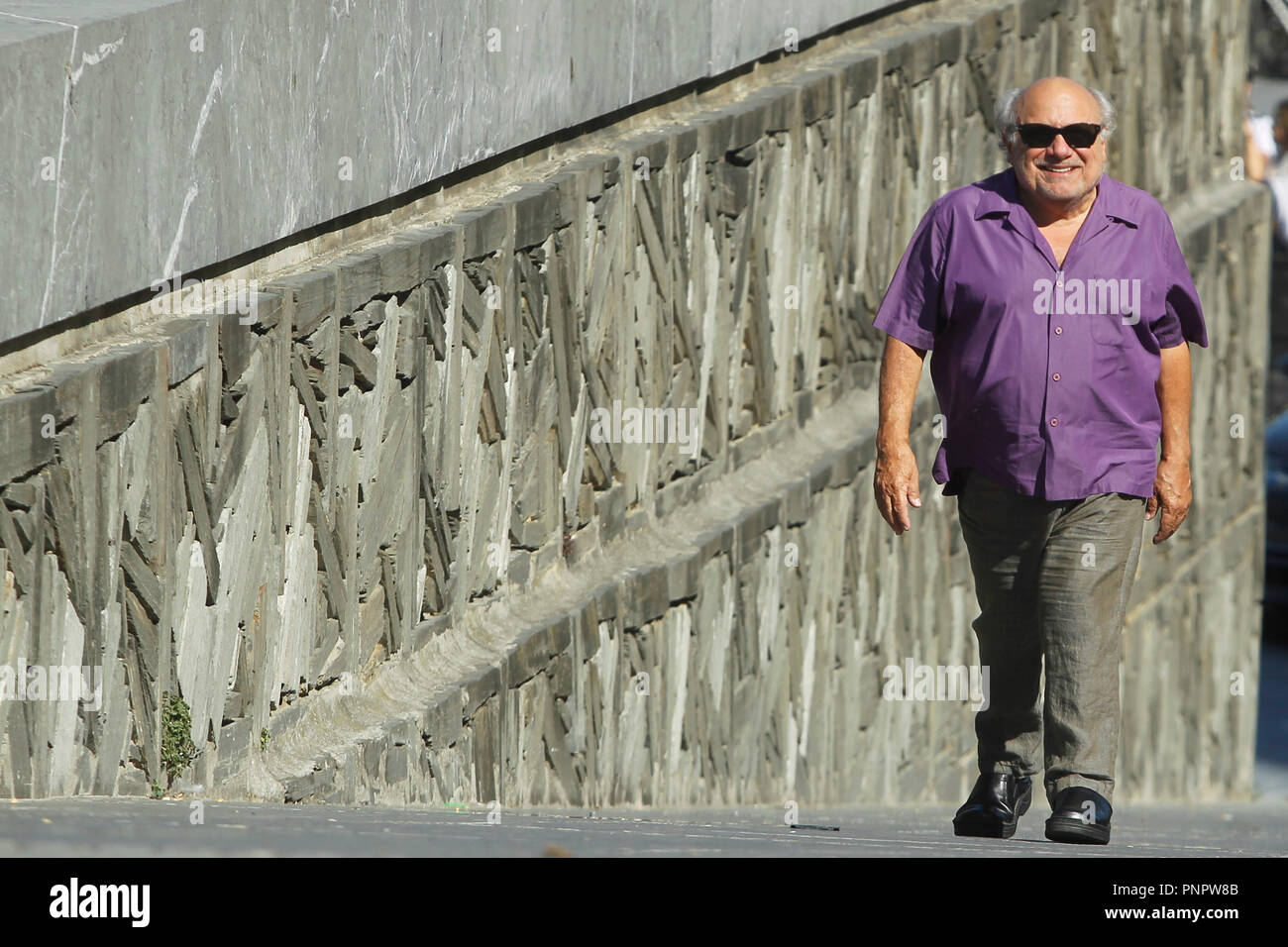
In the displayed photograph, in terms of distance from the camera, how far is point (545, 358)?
7352mm

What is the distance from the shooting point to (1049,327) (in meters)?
5.37

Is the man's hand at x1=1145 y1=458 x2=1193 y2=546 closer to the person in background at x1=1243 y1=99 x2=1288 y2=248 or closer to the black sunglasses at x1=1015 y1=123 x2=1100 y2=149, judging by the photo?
the black sunglasses at x1=1015 y1=123 x2=1100 y2=149

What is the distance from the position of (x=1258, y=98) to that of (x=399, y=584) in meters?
22.9

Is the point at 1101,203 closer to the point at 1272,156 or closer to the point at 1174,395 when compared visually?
the point at 1174,395

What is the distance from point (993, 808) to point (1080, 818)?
0.38 meters

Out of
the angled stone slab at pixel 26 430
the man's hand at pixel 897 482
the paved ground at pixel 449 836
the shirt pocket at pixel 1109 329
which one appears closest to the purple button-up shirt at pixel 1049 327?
the shirt pocket at pixel 1109 329

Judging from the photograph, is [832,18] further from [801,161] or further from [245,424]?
[245,424]

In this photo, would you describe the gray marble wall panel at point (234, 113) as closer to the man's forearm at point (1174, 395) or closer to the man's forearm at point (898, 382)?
the man's forearm at point (898, 382)

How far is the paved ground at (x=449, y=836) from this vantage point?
3582 millimetres

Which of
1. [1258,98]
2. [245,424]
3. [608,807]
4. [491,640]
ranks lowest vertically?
[608,807]

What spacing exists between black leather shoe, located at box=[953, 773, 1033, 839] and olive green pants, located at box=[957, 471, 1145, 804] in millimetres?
198

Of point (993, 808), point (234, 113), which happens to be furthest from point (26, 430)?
point (993, 808)
